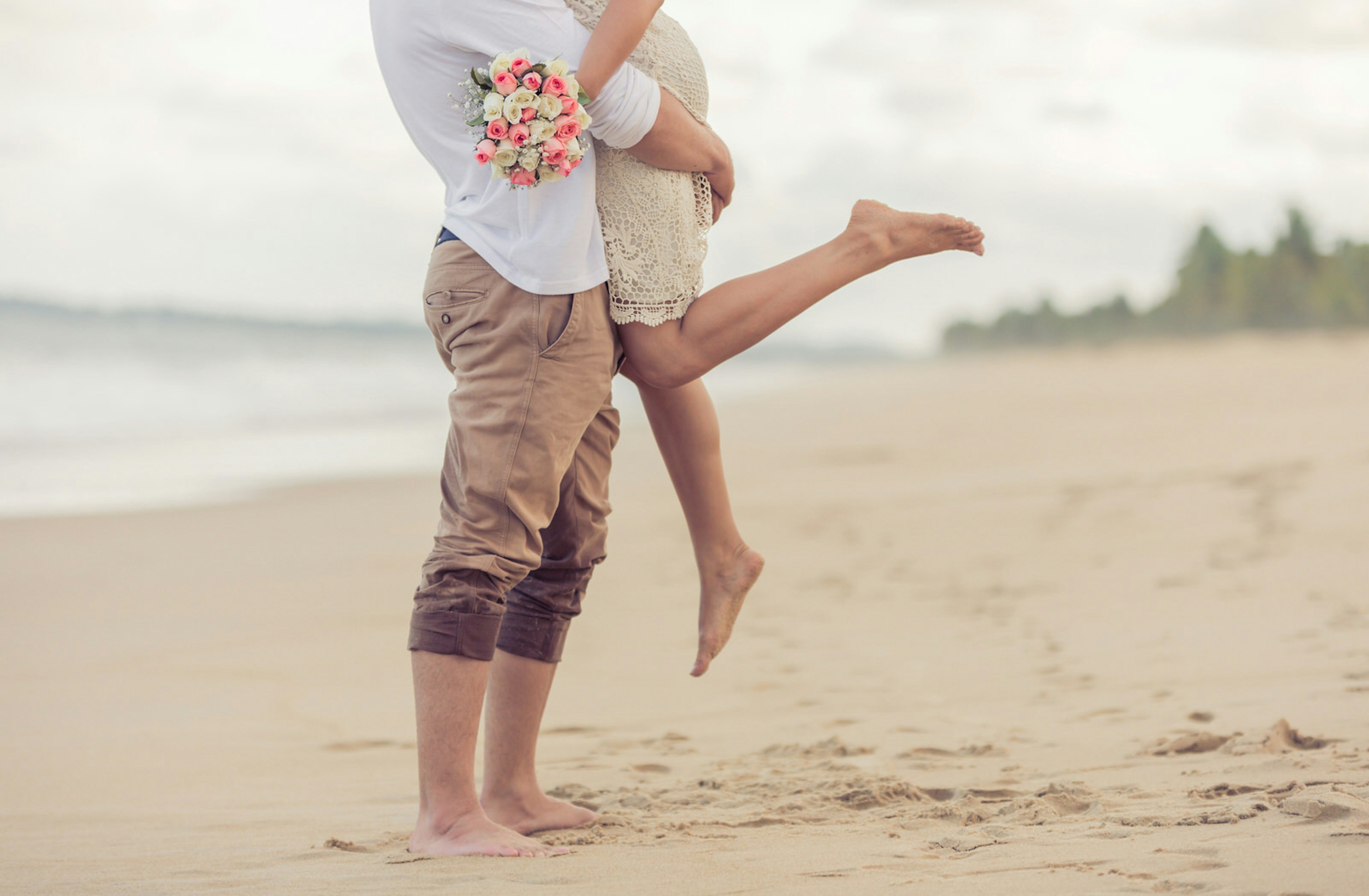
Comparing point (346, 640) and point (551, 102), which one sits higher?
point (551, 102)

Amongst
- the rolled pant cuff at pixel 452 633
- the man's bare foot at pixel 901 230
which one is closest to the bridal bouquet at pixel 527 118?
the man's bare foot at pixel 901 230

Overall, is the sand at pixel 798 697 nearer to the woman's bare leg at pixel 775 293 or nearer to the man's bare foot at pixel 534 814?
the man's bare foot at pixel 534 814

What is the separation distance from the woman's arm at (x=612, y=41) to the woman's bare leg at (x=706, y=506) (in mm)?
669

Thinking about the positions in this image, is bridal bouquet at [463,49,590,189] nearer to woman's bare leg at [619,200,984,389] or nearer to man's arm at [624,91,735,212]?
man's arm at [624,91,735,212]

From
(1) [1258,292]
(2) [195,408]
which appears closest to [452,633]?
(2) [195,408]

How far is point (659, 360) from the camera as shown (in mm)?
2094

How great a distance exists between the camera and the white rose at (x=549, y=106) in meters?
1.81

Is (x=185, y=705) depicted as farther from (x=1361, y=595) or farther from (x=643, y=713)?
(x=1361, y=595)

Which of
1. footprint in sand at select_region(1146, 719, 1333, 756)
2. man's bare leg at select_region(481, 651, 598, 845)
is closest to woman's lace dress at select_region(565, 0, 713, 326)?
man's bare leg at select_region(481, 651, 598, 845)

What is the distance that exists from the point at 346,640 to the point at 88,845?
2.04 metres

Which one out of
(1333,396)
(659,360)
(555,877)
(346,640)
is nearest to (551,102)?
(659,360)

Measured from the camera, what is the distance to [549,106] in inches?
71.7

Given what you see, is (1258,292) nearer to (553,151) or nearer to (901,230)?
(901,230)

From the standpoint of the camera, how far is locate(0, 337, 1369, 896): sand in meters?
1.82
